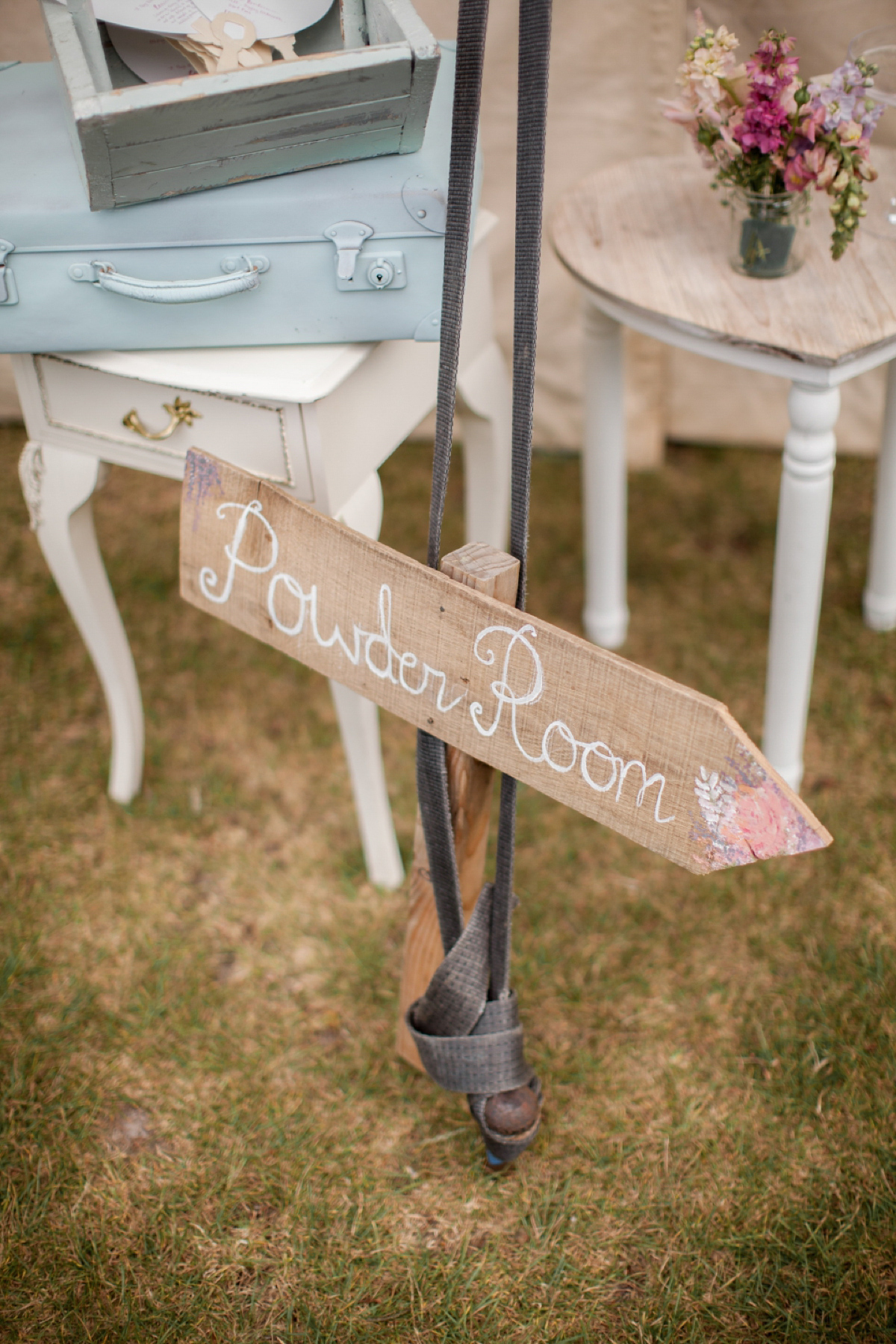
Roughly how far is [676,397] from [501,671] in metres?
1.61

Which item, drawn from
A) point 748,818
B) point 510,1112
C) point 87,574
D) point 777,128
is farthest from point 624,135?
point 510,1112

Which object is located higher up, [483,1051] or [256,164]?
[256,164]

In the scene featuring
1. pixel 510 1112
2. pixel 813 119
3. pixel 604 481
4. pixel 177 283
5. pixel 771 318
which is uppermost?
pixel 813 119

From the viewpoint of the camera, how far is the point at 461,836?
1.12 meters

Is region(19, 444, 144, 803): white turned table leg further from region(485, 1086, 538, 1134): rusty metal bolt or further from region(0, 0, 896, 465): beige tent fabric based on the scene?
region(0, 0, 896, 465): beige tent fabric

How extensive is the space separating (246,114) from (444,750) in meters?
0.64

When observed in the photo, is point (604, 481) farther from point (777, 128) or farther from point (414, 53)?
point (414, 53)

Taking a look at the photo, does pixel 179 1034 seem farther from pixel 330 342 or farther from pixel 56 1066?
pixel 330 342

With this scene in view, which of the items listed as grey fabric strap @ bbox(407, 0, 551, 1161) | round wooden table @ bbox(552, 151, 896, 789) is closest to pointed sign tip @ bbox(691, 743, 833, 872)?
grey fabric strap @ bbox(407, 0, 551, 1161)

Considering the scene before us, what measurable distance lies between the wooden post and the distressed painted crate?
0.46 metres

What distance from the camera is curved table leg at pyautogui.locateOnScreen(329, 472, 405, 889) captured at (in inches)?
49.9

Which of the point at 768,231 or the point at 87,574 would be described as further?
the point at 87,574

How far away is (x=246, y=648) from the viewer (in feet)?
6.57

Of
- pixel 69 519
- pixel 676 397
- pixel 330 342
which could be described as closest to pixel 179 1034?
pixel 69 519
